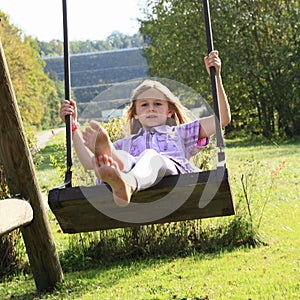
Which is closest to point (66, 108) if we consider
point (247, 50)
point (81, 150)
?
point (81, 150)

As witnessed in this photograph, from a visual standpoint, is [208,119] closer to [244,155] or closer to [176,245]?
[176,245]

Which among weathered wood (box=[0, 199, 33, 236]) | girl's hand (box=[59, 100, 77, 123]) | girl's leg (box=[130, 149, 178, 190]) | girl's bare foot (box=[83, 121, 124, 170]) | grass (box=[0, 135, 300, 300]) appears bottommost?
grass (box=[0, 135, 300, 300])

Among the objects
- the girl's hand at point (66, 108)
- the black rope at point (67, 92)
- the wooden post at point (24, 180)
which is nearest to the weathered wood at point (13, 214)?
the wooden post at point (24, 180)

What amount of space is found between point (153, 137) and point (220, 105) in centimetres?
42

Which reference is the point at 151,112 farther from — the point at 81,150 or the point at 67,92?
the point at 67,92

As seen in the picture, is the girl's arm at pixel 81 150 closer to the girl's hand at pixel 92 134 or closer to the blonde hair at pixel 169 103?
the blonde hair at pixel 169 103

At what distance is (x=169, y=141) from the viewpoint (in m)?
3.50

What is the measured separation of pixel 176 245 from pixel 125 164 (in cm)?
252

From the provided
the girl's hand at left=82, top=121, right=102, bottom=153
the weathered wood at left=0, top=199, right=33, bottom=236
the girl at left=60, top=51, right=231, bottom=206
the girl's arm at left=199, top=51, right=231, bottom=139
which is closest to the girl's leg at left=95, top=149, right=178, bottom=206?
the girl at left=60, top=51, right=231, bottom=206

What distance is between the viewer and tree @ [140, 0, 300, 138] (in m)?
18.3

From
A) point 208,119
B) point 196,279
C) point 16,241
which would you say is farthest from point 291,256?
point 16,241

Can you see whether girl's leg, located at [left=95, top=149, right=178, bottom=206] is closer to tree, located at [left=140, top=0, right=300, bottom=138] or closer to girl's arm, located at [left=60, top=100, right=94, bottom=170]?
girl's arm, located at [left=60, top=100, right=94, bottom=170]

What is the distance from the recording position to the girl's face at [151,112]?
3623 mm

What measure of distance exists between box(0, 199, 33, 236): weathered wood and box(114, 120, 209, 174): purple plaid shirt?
0.68 meters
